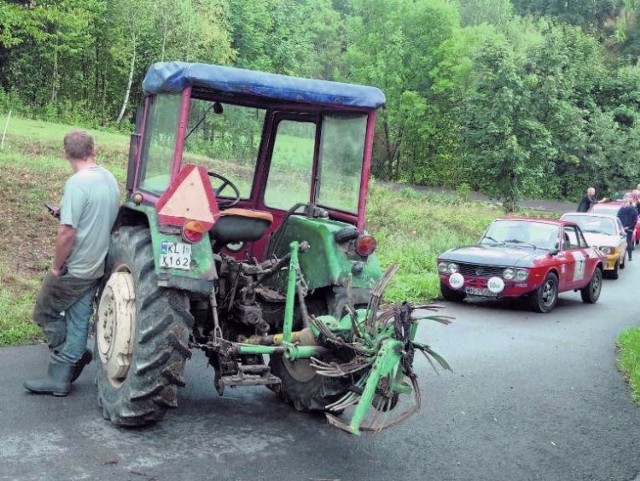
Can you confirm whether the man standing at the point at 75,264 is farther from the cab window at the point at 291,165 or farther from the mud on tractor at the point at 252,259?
the cab window at the point at 291,165

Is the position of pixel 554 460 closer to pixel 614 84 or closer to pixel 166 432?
pixel 166 432

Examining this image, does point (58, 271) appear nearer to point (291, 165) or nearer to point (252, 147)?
point (252, 147)

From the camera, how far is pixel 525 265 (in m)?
11.6

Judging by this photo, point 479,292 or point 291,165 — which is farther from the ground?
point 291,165

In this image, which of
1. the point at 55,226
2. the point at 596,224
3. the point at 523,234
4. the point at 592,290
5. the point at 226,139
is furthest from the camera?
the point at 596,224

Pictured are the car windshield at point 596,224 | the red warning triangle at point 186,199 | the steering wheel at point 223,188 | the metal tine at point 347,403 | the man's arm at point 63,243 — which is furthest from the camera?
the car windshield at point 596,224

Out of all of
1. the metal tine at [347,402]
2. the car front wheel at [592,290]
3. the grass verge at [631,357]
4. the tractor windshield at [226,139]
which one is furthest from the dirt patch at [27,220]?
the car front wheel at [592,290]

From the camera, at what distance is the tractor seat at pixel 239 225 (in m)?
5.51

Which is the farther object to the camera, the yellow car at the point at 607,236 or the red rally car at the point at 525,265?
the yellow car at the point at 607,236

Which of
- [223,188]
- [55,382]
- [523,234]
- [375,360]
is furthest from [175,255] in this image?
[523,234]

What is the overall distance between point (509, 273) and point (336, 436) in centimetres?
679

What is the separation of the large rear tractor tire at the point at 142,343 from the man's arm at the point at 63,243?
42 centimetres

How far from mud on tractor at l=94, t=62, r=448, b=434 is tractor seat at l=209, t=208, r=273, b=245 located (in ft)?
0.05

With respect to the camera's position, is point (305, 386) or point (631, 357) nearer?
point (305, 386)
